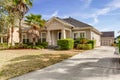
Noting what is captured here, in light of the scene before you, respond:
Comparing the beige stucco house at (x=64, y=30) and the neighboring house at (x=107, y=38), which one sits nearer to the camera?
the beige stucco house at (x=64, y=30)

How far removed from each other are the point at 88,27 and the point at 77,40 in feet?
9.90

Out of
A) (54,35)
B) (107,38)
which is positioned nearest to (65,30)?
(54,35)

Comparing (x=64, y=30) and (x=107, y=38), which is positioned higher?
(x=64, y=30)

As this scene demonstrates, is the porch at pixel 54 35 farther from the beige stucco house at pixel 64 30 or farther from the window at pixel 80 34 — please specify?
the window at pixel 80 34

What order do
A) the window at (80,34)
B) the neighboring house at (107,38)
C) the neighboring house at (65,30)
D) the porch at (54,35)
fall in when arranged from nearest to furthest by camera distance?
the neighboring house at (65,30) → the porch at (54,35) → the window at (80,34) → the neighboring house at (107,38)

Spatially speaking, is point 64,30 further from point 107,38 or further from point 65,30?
point 107,38

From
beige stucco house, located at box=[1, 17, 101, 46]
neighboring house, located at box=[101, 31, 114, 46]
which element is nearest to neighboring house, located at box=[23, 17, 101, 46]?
beige stucco house, located at box=[1, 17, 101, 46]

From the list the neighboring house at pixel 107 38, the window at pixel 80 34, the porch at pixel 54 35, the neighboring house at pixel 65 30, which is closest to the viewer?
the neighboring house at pixel 65 30

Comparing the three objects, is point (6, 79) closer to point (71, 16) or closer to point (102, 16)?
point (102, 16)

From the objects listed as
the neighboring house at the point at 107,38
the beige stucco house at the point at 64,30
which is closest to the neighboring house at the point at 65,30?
the beige stucco house at the point at 64,30

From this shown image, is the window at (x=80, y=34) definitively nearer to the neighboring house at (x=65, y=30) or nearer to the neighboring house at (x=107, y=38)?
the neighboring house at (x=65, y=30)

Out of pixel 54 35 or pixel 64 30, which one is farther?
pixel 54 35

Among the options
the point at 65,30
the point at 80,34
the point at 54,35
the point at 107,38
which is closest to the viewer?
the point at 65,30

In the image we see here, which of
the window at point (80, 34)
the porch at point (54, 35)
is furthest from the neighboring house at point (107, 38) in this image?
the porch at point (54, 35)
